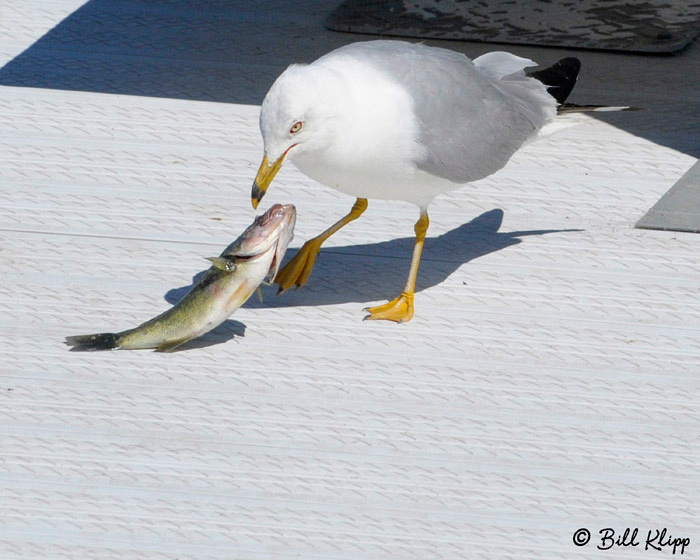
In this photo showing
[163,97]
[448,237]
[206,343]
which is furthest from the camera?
[163,97]

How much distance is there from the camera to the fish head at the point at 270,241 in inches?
126

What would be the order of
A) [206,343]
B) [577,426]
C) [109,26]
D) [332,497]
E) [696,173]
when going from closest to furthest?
[332,497]
[577,426]
[206,343]
[696,173]
[109,26]

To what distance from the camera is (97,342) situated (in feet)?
10.3

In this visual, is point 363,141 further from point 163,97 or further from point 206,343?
point 163,97

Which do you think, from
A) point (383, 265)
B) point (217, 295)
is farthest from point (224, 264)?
point (383, 265)

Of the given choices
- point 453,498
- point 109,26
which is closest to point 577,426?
point 453,498

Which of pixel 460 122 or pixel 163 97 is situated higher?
A: pixel 460 122

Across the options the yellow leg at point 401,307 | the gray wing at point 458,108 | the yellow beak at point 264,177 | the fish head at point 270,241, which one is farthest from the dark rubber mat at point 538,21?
the yellow beak at point 264,177

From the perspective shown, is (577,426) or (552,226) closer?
(577,426)

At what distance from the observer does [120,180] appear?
13.9ft

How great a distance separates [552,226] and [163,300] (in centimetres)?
137

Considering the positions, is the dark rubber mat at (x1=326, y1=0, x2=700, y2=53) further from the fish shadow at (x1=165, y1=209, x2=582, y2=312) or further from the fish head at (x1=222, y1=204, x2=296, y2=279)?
the fish head at (x1=222, y1=204, x2=296, y2=279)

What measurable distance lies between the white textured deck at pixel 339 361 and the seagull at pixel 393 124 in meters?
0.34

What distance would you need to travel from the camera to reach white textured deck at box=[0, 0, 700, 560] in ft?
8.38
